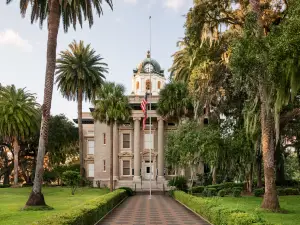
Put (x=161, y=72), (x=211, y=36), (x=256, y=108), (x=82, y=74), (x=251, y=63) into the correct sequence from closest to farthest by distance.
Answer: (x=251, y=63)
(x=256, y=108)
(x=211, y=36)
(x=82, y=74)
(x=161, y=72)

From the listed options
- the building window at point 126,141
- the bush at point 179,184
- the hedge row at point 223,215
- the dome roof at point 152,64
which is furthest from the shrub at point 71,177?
the dome roof at point 152,64

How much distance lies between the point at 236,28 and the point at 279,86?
9.22 meters

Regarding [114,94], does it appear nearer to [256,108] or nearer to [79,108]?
[79,108]

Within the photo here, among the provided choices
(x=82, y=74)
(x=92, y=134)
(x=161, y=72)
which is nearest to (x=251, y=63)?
(x=82, y=74)

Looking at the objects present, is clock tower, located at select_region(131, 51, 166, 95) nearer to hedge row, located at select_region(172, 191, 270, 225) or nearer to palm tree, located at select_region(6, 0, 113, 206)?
palm tree, located at select_region(6, 0, 113, 206)

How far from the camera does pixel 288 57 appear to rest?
13672 mm

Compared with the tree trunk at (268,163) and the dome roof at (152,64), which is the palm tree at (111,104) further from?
the dome roof at (152,64)

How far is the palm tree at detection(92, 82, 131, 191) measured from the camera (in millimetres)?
40188

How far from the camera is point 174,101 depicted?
42.8 m

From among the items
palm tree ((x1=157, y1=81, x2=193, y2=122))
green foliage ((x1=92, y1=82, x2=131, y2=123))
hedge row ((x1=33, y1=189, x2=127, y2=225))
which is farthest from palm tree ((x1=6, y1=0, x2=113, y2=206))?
palm tree ((x1=157, y1=81, x2=193, y2=122))

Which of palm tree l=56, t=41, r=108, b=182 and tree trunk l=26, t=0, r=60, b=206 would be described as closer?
tree trunk l=26, t=0, r=60, b=206

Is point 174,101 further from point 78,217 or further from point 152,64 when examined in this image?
point 78,217

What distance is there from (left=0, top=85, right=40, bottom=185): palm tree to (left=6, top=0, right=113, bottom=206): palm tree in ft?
82.3

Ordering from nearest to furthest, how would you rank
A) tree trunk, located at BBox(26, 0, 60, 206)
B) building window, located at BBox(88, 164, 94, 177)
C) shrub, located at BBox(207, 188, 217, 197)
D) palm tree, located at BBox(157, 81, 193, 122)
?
tree trunk, located at BBox(26, 0, 60, 206) < shrub, located at BBox(207, 188, 217, 197) < palm tree, located at BBox(157, 81, 193, 122) < building window, located at BBox(88, 164, 94, 177)
